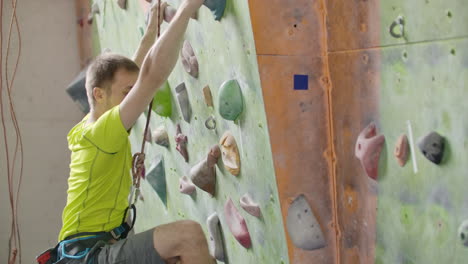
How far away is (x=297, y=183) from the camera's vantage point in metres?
1.82

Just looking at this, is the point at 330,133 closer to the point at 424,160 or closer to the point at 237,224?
the point at 424,160

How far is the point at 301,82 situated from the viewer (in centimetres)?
176

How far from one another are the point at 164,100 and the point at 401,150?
1.28 metres

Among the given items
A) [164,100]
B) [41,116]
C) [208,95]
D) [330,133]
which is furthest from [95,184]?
[41,116]

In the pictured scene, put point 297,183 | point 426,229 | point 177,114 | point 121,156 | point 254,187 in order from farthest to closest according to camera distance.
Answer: point 177,114 → point 121,156 → point 254,187 → point 297,183 → point 426,229

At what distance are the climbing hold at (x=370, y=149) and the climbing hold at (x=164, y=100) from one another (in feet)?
3.60

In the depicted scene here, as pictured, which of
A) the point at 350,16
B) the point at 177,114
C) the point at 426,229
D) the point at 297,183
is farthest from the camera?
the point at 177,114

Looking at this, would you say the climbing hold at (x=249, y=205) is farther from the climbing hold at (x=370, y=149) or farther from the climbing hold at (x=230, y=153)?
the climbing hold at (x=370, y=149)

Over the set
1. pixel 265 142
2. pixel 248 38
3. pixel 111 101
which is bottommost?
pixel 265 142

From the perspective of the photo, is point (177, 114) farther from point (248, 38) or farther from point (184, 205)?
point (248, 38)

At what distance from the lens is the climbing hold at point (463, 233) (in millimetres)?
1390

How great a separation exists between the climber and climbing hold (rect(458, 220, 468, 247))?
2.94 ft

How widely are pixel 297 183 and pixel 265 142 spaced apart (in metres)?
0.15

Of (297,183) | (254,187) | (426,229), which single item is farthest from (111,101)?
(426,229)
